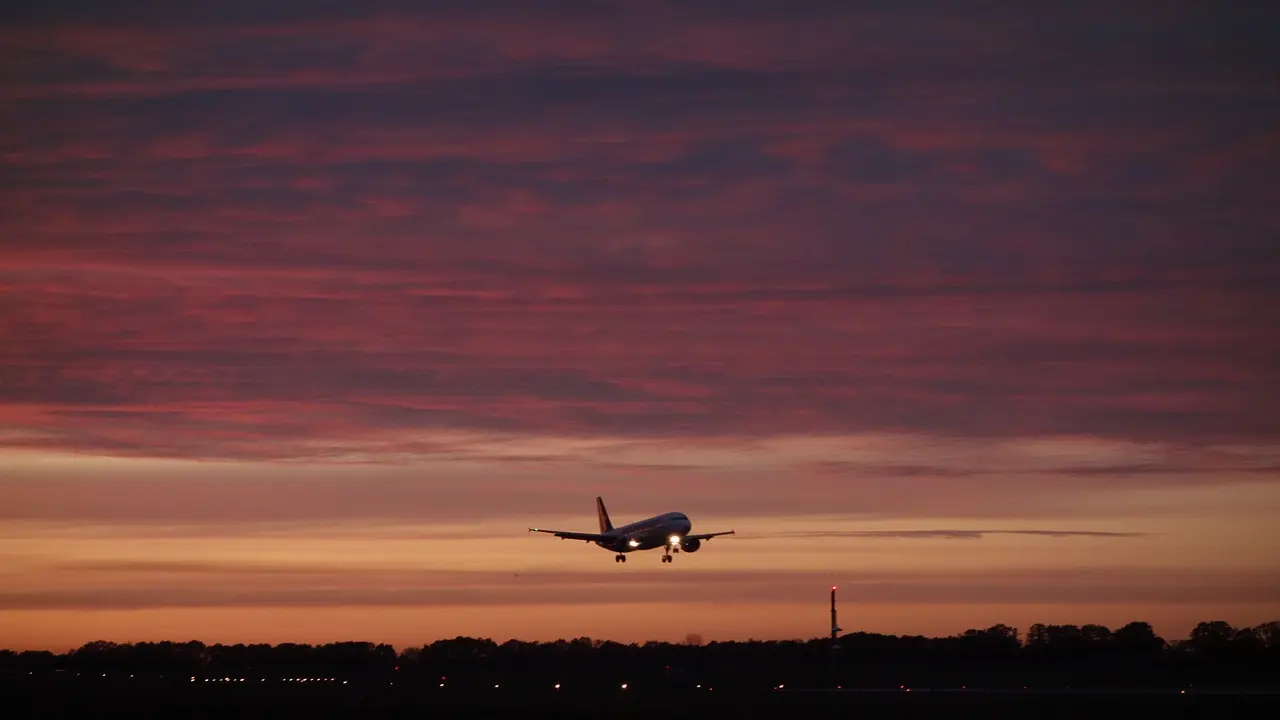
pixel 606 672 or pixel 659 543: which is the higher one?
pixel 659 543

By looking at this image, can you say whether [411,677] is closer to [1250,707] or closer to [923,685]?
[923,685]

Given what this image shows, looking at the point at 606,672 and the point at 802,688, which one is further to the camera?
the point at 606,672

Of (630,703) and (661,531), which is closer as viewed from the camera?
(630,703)

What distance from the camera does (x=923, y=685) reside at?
16338 cm

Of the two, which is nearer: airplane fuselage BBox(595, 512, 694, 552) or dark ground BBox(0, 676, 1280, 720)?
dark ground BBox(0, 676, 1280, 720)

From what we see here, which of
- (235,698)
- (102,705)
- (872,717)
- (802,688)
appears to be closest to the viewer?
(872,717)

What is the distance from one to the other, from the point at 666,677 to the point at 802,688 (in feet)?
97.3

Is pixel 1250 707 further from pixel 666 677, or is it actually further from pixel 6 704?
pixel 6 704

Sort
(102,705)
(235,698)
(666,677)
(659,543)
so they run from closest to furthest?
(102,705), (235,698), (666,677), (659,543)

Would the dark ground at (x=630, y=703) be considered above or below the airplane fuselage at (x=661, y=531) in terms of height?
below

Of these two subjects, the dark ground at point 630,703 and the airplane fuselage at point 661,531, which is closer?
the dark ground at point 630,703

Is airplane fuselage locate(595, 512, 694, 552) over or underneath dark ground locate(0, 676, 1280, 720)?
over

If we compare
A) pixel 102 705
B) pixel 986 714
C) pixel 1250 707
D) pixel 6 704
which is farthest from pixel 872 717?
pixel 6 704

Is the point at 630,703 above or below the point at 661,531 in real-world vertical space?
below
